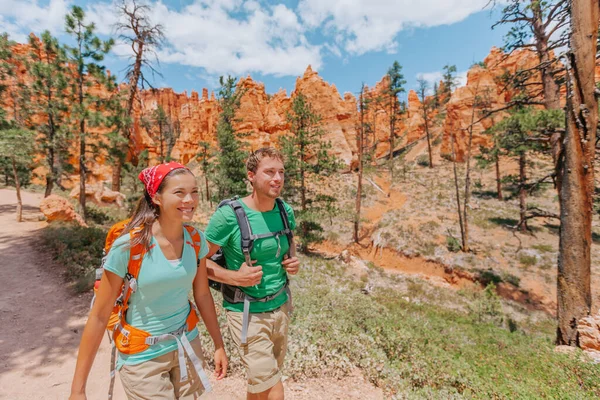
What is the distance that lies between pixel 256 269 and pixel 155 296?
0.70 m

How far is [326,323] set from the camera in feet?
15.4

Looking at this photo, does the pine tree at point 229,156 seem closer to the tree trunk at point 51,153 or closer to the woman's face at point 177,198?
the tree trunk at point 51,153

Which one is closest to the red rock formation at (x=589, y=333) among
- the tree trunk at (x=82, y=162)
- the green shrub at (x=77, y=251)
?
the green shrub at (x=77, y=251)

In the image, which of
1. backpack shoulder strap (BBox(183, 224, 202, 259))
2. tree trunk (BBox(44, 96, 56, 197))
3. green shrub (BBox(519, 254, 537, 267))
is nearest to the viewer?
backpack shoulder strap (BBox(183, 224, 202, 259))

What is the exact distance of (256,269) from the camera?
6.62 feet

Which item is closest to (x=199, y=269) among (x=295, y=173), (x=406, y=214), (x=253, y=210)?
(x=253, y=210)

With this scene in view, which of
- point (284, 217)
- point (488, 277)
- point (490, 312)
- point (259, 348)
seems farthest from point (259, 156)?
point (488, 277)

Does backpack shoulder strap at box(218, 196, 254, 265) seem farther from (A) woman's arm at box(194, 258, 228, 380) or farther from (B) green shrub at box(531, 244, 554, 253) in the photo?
(B) green shrub at box(531, 244, 554, 253)

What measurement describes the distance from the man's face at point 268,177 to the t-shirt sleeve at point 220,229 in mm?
341

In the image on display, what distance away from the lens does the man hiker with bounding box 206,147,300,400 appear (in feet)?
6.85

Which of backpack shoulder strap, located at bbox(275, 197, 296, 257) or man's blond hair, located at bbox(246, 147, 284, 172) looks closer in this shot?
man's blond hair, located at bbox(246, 147, 284, 172)

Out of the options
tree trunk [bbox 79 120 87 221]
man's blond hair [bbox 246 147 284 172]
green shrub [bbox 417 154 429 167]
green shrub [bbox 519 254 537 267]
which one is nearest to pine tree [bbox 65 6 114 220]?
tree trunk [bbox 79 120 87 221]

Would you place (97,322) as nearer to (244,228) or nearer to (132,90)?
(244,228)

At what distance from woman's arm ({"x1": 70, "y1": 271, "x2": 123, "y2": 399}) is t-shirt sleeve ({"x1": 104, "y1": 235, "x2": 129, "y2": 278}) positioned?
4cm
